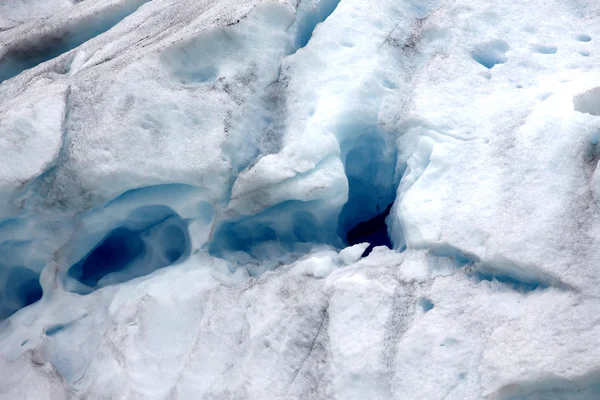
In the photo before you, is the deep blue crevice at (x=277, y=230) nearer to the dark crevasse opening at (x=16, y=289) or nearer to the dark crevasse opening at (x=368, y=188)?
the dark crevasse opening at (x=368, y=188)

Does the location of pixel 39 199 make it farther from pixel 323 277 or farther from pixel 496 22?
pixel 496 22

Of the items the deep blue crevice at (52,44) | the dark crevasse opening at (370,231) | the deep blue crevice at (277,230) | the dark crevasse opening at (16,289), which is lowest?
the dark crevasse opening at (370,231)

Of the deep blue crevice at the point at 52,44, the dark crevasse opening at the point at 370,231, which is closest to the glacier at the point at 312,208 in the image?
the dark crevasse opening at the point at 370,231

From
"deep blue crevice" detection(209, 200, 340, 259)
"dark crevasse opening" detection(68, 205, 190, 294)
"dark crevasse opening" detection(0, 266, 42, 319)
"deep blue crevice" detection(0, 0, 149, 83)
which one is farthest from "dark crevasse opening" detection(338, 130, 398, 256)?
"deep blue crevice" detection(0, 0, 149, 83)

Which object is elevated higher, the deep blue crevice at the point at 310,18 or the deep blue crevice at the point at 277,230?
Result: the deep blue crevice at the point at 310,18

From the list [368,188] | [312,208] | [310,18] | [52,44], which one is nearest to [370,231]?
[368,188]

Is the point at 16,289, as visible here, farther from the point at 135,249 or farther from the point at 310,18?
the point at 310,18
